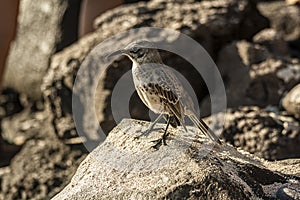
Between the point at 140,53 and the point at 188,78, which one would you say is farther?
the point at 188,78

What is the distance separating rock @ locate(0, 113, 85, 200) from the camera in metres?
5.78

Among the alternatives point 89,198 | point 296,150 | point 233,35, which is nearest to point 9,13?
point 233,35

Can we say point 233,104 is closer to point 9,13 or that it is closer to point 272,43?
point 272,43

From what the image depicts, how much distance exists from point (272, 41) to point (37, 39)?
2.42 meters

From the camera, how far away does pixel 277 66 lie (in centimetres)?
615

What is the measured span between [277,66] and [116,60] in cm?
135

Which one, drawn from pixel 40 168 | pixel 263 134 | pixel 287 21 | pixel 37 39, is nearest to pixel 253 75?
pixel 263 134

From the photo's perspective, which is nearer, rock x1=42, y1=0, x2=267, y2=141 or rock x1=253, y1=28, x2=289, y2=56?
rock x1=42, y1=0, x2=267, y2=141

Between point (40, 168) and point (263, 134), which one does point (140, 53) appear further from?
point (40, 168)

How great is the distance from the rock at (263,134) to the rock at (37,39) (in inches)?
101

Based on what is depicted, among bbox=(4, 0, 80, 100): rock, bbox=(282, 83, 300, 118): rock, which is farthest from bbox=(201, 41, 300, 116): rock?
bbox=(4, 0, 80, 100): rock

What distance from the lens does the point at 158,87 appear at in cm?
372

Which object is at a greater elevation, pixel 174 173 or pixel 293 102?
pixel 174 173

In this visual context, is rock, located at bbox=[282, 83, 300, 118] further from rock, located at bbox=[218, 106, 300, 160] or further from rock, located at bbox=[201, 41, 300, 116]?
rock, located at bbox=[201, 41, 300, 116]
